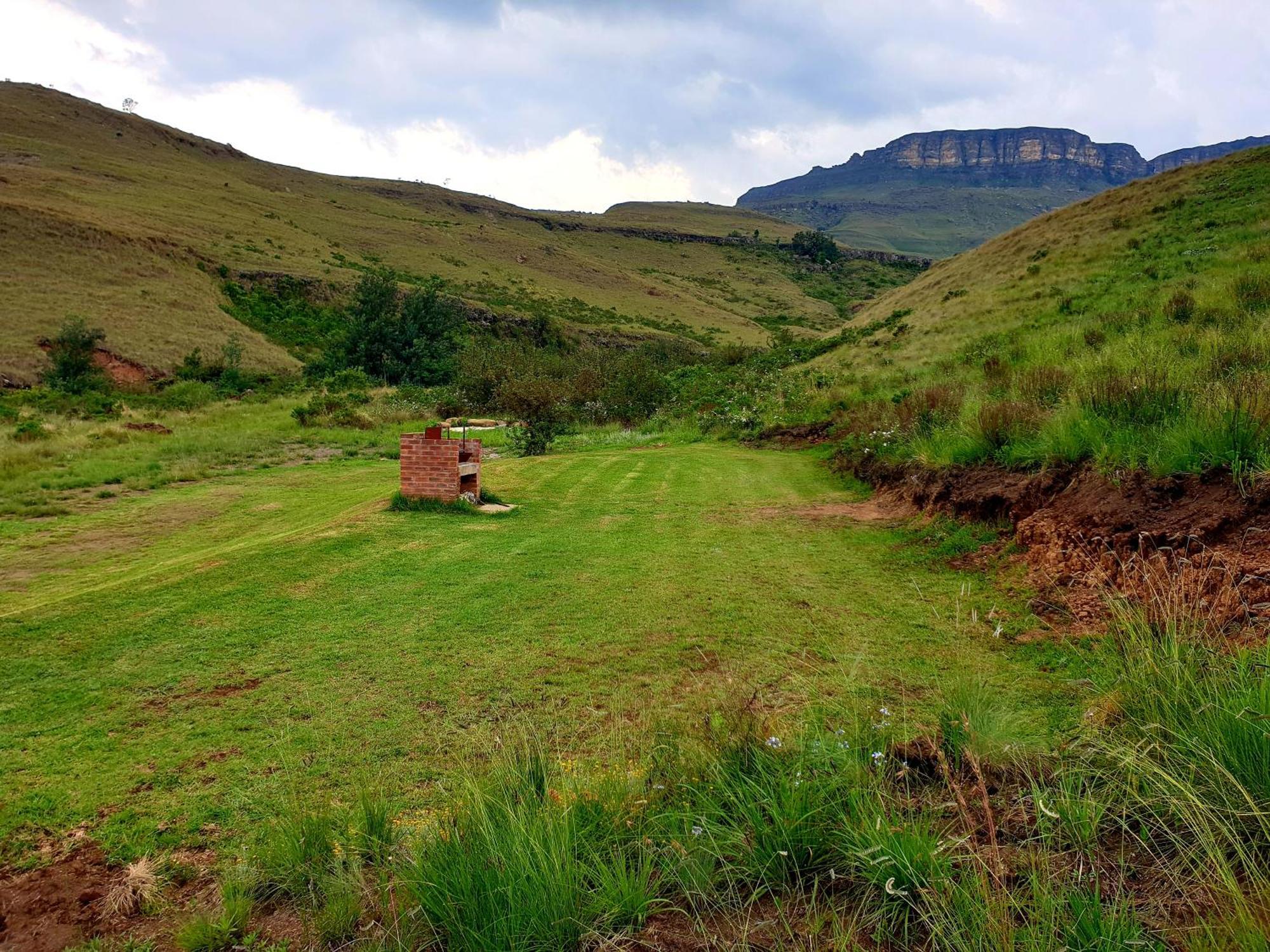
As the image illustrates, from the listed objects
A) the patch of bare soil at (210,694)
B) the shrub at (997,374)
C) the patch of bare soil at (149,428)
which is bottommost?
the patch of bare soil at (210,694)

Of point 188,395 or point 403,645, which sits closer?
point 403,645

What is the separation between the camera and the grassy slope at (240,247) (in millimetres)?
36406

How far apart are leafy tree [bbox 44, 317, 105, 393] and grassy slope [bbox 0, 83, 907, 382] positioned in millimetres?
968

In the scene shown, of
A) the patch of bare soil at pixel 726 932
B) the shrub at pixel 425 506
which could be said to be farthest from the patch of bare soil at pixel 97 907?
the shrub at pixel 425 506

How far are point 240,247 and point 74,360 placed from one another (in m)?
27.4

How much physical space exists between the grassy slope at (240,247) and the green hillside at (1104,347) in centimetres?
3540

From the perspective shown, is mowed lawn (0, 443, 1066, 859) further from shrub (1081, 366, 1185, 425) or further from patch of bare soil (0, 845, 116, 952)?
shrub (1081, 366, 1185, 425)

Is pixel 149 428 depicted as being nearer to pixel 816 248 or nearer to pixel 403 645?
pixel 403 645

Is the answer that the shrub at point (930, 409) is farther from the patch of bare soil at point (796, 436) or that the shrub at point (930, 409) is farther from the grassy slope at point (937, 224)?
the grassy slope at point (937, 224)

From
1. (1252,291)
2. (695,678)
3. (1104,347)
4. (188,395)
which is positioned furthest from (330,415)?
(1252,291)

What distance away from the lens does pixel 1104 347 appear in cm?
1052

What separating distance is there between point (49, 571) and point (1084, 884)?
954 cm

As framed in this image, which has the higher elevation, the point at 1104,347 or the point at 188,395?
the point at 1104,347

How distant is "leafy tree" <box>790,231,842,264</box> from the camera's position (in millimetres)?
110688
